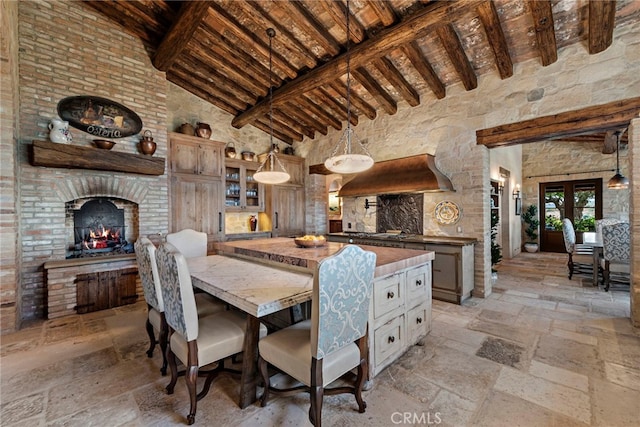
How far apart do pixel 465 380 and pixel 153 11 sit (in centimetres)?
551

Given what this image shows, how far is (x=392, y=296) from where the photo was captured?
2143 millimetres

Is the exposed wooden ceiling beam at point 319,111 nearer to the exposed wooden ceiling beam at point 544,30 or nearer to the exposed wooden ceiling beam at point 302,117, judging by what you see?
the exposed wooden ceiling beam at point 302,117

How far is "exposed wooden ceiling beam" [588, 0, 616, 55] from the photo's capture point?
2.63 metres

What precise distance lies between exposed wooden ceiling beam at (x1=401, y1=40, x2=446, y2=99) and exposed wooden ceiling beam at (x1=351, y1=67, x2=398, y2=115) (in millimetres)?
706

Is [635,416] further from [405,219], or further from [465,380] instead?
[405,219]

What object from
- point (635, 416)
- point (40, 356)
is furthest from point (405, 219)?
point (40, 356)

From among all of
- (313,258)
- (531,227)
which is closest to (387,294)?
(313,258)

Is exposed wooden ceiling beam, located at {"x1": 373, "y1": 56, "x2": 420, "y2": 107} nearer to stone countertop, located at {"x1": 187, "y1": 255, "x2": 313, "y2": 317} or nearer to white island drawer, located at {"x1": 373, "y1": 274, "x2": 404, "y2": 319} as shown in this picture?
white island drawer, located at {"x1": 373, "y1": 274, "x2": 404, "y2": 319}

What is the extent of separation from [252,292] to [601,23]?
4300 millimetres

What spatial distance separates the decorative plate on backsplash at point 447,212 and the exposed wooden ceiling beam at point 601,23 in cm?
235

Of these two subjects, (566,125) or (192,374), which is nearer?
(192,374)

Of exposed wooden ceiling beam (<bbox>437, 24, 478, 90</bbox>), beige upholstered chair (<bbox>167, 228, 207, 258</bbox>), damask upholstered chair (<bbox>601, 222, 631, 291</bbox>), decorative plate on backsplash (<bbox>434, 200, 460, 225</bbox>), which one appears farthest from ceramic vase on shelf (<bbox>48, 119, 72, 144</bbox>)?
damask upholstered chair (<bbox>601, 222, 631, 291</bbox>)

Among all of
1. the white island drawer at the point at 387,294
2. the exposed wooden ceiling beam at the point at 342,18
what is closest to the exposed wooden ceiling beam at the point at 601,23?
the exposed wooden ceiling beam at the point at 342,18

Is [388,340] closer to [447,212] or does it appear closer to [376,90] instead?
[447,212]
